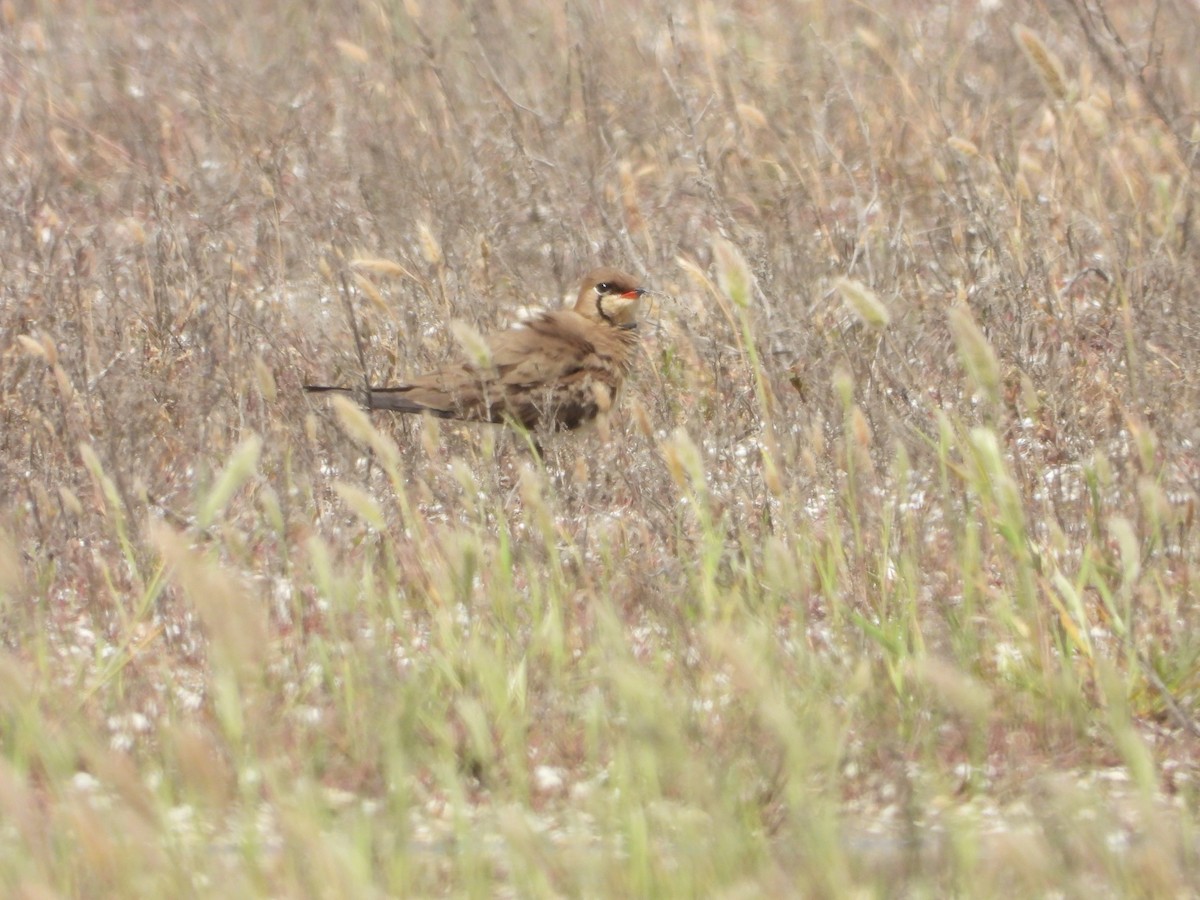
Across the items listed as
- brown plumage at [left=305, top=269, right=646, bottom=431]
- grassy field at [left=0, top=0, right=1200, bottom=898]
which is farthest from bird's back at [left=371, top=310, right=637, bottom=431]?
grassy field at [left=0, top=0, right=1200, bottom=898]

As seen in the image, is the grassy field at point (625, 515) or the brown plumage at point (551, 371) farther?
the brown plumage at point (551, 371)

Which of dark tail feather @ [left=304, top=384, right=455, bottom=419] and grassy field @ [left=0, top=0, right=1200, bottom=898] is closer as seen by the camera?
grassy field @ [left=0, top=0, right=1200, bottom=898]

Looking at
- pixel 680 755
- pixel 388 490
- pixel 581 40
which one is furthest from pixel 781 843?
pixel 581 40

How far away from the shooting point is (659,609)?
3539mm

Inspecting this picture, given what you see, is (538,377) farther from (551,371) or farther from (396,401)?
(396,401)

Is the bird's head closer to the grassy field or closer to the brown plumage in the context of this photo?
the brown plumage

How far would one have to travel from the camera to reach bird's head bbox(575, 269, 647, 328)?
6301mm

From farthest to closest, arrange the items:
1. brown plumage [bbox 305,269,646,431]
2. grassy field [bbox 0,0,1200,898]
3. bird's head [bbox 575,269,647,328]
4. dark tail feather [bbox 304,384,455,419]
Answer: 1. bird's head [bbox 575,269,647,328]
2. brown plumage [bbox 305,269,646,431]
3. dark tail feather [bbox 304,384,455,419]
4. grassy field [bbox 0,0,1200,898]

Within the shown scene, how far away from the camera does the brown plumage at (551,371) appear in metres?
5.46

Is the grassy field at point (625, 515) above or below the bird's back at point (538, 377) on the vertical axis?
above

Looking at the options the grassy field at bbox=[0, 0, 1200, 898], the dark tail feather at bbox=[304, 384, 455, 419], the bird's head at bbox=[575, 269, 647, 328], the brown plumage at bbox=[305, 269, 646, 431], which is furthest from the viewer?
the bird's head at bbox=[575, 269, 647, 328]

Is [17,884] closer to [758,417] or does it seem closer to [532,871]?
[532,871]

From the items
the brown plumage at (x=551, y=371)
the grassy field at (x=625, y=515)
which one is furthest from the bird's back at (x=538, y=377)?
the grassy field at (x=625, y=515)

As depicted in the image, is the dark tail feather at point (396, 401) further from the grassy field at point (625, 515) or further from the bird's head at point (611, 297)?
the bird's head at point (611, 297)
